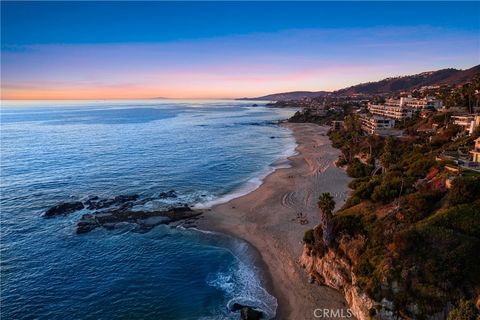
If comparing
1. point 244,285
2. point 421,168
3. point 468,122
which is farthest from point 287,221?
point 468,122

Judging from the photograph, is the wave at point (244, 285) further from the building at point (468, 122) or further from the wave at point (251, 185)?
the building at point (468, 122)

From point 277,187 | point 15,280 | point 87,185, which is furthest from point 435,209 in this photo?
point 87,185

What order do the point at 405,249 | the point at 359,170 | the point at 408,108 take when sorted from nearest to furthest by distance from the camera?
the point at 405,249, the point at 359,170, the point at 408,108

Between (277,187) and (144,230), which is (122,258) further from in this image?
(277,187)

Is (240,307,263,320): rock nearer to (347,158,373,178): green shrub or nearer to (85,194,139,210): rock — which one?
(85,194,139,210): rock

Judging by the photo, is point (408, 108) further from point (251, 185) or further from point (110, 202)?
point (110, 202)

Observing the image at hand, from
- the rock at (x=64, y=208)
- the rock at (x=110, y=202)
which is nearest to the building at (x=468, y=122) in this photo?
the rock at (x=110, y=202)
